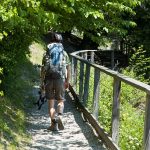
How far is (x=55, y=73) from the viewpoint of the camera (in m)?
8.82

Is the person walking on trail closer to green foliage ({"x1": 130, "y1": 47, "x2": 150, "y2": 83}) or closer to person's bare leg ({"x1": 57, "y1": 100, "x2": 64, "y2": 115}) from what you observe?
A: person's bare leg ({"x1": 57, "y1": 100, "x2": 64, "y2": 115})

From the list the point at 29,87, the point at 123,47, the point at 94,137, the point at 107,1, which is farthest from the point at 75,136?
the point at 123,47

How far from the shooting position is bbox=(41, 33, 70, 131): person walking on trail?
28.7 ft

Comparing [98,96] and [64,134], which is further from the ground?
[98,96]

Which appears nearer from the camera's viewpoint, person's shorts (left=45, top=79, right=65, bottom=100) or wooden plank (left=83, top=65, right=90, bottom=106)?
person's shorts (left=45, top=79, right=65, bottom=100)

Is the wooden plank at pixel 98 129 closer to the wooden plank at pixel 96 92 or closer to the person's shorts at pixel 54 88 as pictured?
the wooden plank at pixel 96 92

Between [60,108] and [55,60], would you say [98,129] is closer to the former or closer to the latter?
[60,108]

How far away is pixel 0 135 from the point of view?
7.46 m

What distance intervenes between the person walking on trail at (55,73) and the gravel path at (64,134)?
30cm

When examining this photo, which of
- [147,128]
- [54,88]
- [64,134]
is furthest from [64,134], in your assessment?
[147,128]

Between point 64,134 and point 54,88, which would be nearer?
point 64,134

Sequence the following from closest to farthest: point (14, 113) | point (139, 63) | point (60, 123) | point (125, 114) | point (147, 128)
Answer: point (147, 128), point (125, 114), point (60, 123), point (14, 113), point (139, 63)

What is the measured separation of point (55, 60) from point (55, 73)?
0.26m

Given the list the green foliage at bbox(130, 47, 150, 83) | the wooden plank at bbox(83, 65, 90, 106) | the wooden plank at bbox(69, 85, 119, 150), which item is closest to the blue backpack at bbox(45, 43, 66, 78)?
the wooden plank at bbox(69, 85, 119, 150)
